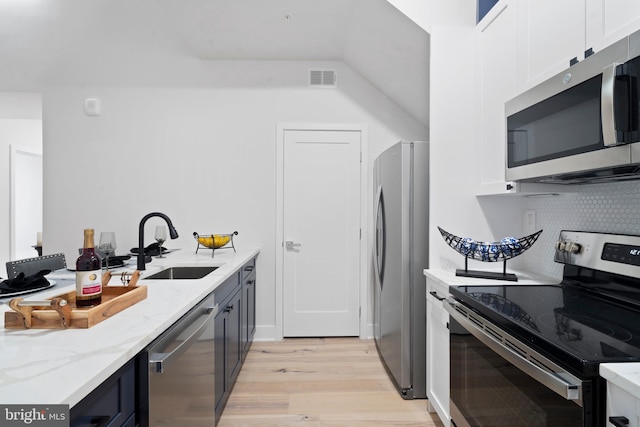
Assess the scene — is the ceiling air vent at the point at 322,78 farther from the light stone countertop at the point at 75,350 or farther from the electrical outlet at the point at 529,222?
the light stone countertop at the point at 75,350

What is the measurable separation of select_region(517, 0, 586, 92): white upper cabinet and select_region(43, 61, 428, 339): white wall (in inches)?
67.4

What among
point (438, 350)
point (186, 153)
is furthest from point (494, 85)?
point (186, 153)

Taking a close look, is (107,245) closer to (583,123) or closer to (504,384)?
(504,384)

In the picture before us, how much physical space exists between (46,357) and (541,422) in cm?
136

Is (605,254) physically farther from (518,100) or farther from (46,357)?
(46,357)

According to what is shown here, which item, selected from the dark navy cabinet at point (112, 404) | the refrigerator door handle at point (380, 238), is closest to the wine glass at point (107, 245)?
the dark navy cabinet at point (112, 404)

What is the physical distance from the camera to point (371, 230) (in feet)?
10.9

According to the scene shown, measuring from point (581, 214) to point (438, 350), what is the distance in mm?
1027

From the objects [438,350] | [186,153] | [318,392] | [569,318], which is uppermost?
[186,153]

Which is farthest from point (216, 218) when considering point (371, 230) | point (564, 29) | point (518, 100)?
point (564, 29)

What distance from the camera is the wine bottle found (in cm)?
107

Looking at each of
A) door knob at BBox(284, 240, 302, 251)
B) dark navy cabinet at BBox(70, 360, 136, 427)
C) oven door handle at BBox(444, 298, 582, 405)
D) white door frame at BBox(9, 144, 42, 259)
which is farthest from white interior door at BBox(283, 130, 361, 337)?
white door frame at BBox(9, 144, 42, 259)

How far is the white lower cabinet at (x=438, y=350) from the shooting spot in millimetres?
1806

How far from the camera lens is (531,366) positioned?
1.02 metres
